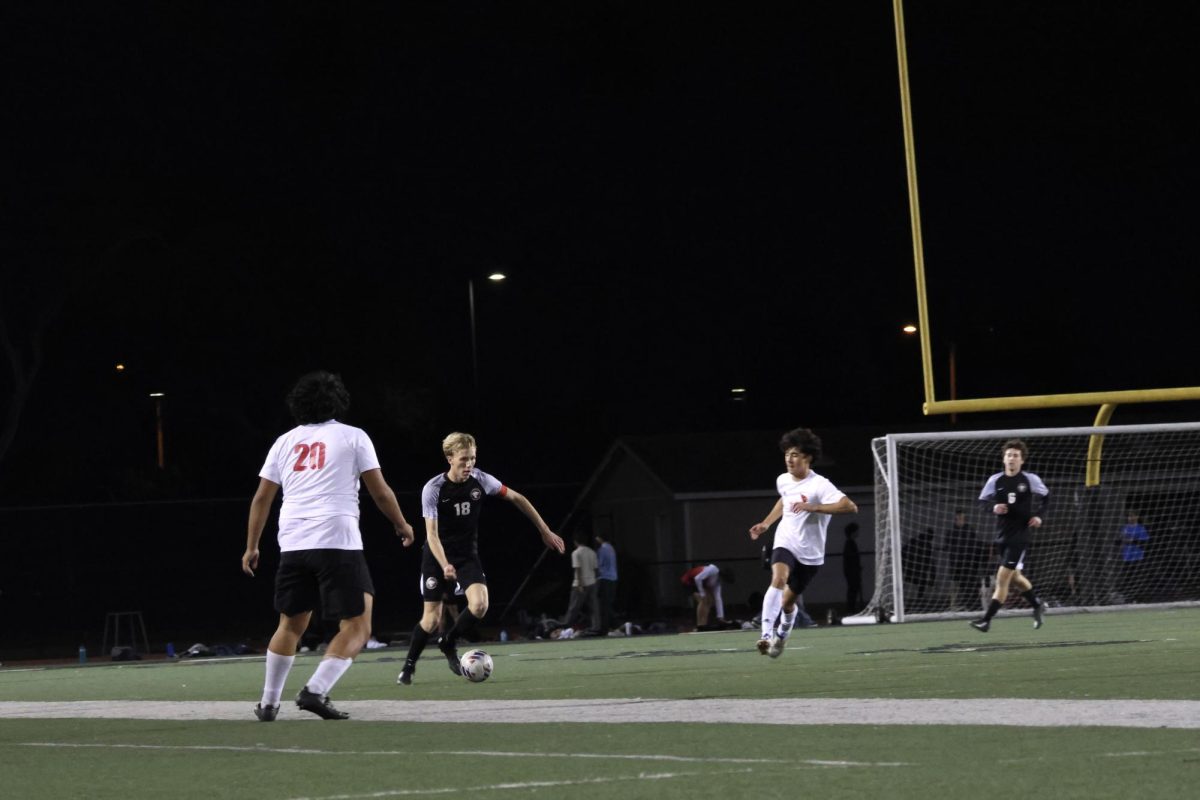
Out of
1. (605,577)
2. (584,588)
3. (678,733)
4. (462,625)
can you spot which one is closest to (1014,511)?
(462,625)

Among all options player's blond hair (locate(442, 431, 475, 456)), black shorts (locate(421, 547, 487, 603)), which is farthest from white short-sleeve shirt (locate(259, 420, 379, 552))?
black shorts (locate(421, 547, 487, 603))

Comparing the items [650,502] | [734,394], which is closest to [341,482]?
[650,502]

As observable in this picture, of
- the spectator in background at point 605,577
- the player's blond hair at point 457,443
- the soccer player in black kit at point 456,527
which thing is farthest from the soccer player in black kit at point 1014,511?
the spectator in background at point 605,577

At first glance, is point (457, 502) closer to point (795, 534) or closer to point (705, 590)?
point (795, 534)

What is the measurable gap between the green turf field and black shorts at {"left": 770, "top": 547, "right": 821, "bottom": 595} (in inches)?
27.0

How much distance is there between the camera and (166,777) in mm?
7766

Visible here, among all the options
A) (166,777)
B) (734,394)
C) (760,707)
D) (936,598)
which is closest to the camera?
(166,777)

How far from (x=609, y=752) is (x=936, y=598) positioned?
22.1 metres

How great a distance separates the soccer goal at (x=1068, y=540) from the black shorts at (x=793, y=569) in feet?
30.4

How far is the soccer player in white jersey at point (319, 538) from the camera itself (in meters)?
10.7

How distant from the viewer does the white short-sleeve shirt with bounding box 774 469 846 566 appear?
16.7 metres

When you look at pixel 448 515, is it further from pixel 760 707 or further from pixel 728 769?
pixel 728 769

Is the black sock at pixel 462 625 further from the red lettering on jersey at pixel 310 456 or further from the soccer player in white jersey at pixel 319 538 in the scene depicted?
the red lettering on jersey at pixel 310 456

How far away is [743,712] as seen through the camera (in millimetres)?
10094
